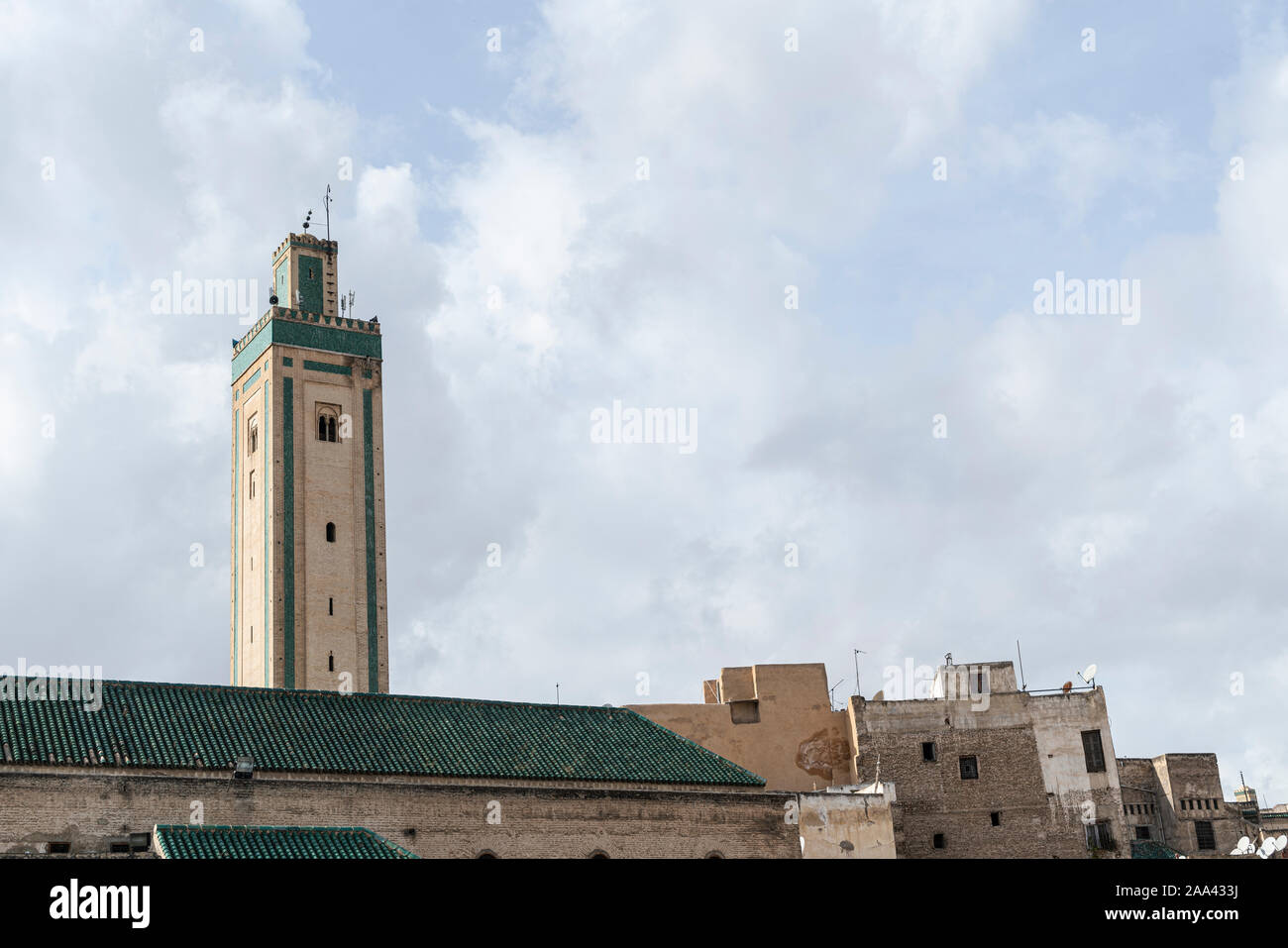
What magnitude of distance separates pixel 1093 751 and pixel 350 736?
20.0 meters

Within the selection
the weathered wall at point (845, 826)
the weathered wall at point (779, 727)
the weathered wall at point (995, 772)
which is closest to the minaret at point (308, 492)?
the weathered wall at point (779, 727)

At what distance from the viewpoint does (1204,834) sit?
46719mm

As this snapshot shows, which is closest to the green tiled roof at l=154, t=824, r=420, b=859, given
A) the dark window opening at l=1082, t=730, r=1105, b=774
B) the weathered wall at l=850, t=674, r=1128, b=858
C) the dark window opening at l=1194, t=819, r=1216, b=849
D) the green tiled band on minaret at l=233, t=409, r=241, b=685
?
the green tiled band on minaret at l=233, t=409, r=241, b=685

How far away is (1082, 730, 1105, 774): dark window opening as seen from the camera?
39375mm

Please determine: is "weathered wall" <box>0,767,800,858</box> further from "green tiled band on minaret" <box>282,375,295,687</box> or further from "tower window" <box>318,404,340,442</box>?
"tower window" <box>318,404,340,442</box>

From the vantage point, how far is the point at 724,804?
32750 millimetres

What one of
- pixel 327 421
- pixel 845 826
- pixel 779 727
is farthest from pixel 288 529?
pixel 845 826

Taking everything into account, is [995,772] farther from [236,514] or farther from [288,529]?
[236,514]

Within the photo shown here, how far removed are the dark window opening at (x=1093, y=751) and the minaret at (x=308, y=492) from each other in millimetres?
18862

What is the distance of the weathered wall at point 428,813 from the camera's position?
2664cm

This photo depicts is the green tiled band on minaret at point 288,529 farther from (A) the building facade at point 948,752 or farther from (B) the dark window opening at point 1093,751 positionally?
(B) the dark window opening at point 1093,751
